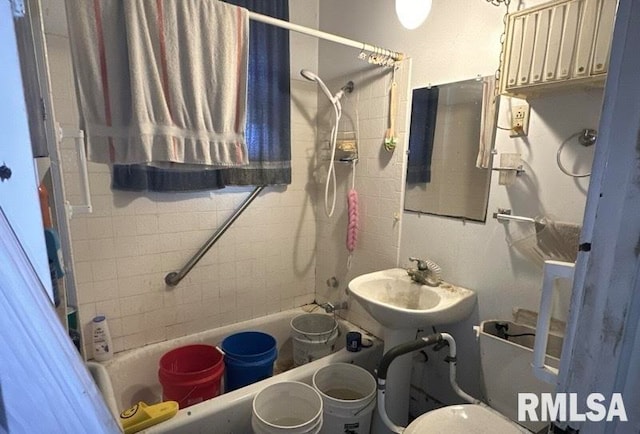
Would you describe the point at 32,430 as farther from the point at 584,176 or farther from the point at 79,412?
the point at 584,176

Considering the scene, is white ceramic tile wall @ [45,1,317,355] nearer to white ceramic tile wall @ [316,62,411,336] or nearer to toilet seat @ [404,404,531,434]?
white ceramic tile wall @ [316,62,411,336]

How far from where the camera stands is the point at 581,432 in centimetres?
44

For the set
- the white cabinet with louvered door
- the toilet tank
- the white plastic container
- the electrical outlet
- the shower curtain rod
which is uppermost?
the shower curtain rod

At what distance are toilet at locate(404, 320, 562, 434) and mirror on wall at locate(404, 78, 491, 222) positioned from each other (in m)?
0.53

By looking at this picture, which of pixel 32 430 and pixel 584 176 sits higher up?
pixel 584 176

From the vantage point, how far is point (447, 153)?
1599mm

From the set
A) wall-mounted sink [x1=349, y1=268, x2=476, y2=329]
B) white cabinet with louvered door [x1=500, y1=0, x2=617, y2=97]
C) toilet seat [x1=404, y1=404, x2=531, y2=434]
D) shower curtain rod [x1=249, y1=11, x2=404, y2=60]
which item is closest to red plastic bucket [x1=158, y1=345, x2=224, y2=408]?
wall-mounted sink [x1=349, y1=268, x2=476, y2=329]

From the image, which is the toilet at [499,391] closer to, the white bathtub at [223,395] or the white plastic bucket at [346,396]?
the white plastic bucket at [346,396]

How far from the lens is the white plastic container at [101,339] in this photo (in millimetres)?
1683

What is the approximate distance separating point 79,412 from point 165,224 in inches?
64.2

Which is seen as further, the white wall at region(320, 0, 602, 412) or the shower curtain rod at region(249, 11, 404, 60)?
the shower curtain rod at region(249, 11, 404, 60)

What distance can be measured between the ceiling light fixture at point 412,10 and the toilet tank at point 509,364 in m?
1.25

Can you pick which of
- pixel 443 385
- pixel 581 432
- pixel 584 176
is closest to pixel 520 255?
pixel 584 176

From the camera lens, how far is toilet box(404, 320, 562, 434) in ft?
3.61
